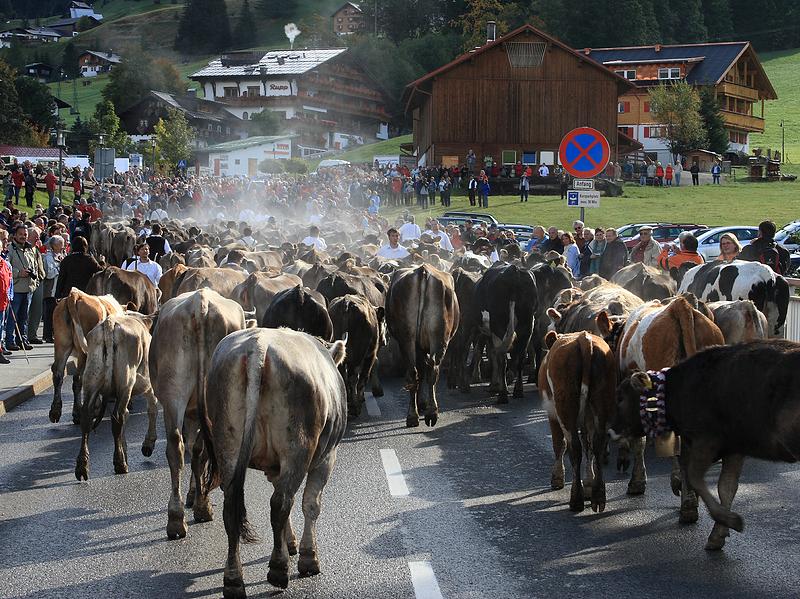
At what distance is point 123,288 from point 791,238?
27313 mm

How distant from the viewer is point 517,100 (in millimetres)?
75625

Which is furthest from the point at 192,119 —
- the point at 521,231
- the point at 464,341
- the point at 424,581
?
the point at 424,581

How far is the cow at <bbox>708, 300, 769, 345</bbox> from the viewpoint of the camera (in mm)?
11555

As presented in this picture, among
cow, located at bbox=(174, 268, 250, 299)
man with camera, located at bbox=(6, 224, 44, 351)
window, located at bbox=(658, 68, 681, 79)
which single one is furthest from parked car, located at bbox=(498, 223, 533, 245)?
window, located at bbox=(658, 68, 681, 79)

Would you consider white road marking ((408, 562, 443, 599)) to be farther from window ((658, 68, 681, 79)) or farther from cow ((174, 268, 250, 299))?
window ((658, 68, 681, 79))

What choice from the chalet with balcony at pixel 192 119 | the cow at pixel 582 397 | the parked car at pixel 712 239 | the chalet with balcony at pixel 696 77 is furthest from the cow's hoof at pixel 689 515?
the chalet with balcony at pixel 192 119

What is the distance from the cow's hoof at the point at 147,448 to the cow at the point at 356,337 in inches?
110

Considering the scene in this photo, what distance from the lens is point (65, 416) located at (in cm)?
1434

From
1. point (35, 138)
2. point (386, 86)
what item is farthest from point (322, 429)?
point (386, 86)

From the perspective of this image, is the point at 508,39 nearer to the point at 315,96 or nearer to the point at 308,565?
the point at 315,96

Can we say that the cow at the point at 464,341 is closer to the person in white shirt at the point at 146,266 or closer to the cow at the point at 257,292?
the cow at the point at 257,292

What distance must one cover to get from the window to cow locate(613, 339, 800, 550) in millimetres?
101209

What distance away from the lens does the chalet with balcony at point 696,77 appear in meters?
102

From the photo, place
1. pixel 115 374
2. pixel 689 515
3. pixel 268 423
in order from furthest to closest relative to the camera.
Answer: pixel 115 374 < pixel 689 515 < pixel 268 423
